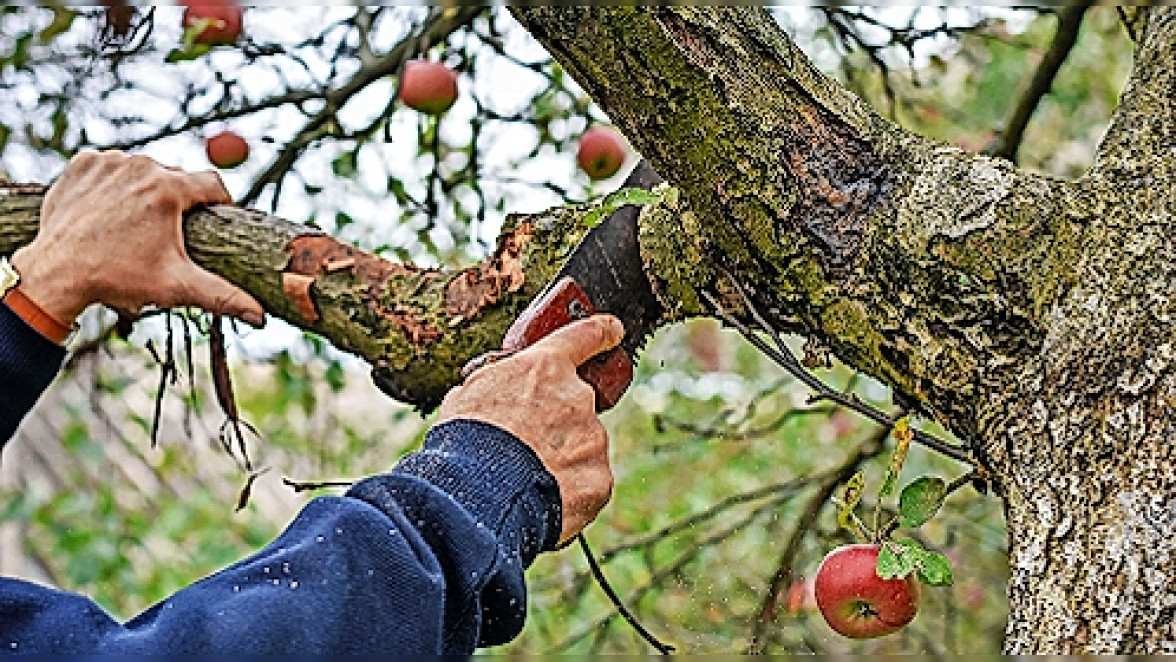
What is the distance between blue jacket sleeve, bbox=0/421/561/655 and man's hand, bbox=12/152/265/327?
2.07 feet

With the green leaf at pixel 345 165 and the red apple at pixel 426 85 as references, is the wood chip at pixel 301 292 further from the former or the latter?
the green leaf at pixel 345 165

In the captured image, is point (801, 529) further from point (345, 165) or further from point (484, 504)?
point (345, 165)

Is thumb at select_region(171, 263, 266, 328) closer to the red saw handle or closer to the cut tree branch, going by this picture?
the red saw handle

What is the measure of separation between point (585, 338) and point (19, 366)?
0.70 meters

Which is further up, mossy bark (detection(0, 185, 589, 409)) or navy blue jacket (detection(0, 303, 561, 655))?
mossy bark (detection(0, 185, 589, 409))

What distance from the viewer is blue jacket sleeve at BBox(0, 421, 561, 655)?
31.9 inches

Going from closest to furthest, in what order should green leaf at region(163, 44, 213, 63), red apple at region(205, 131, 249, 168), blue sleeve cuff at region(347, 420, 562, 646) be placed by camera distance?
blue sleeve cuff at region(347, 420, 562, 646)
green leaf at region(163, 44, 213, 63)
red apple at region(205, 131, 249, 168)

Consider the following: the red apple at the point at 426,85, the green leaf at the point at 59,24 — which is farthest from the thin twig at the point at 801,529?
the green leaf at the point at 59,24

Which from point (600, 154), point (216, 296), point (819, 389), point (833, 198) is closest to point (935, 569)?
point (819, 389)

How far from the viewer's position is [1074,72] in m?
2.73

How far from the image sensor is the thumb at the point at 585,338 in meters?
1.10

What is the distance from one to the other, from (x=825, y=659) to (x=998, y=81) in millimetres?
1699

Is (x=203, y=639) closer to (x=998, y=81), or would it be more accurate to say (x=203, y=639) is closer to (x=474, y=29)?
(x=474, y=29)

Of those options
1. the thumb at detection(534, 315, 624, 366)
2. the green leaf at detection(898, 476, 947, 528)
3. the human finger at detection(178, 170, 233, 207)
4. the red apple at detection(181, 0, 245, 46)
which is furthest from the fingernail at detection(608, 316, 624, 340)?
the red apple at detection(181, 0, 245, 46)
